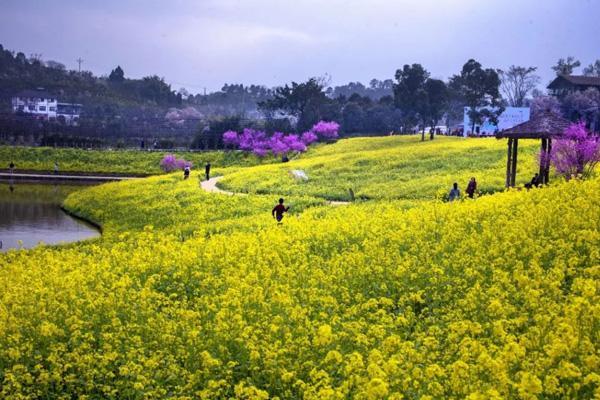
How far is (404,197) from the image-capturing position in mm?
32562

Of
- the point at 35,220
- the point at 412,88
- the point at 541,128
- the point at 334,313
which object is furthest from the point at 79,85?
the point at 334,313

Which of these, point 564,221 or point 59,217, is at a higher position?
point 564,221

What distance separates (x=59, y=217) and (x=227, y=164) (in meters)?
32.5

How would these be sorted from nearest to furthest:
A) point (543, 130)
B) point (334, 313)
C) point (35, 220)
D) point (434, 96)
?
1. point (334, 313)
2. point (543, 130)
3. point (35, 220)
4. point (434, 96)

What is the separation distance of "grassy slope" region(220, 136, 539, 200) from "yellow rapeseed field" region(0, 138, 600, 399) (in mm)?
12815

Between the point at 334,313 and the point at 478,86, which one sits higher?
the point at 478,86

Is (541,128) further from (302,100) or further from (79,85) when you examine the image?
(79,85)

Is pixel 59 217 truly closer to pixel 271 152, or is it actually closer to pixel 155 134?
pixel 271 152

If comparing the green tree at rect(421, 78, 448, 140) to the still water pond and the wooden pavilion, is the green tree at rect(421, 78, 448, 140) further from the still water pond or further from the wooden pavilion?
the wooden pavilion

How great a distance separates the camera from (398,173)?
4128 centimetres

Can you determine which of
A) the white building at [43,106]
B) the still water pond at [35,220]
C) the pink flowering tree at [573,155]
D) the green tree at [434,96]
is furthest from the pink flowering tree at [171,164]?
the white building at [43,106]

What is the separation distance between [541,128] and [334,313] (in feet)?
61.9

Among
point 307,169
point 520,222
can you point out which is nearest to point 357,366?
point 520,222

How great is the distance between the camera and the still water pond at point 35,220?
30844 millimetres
